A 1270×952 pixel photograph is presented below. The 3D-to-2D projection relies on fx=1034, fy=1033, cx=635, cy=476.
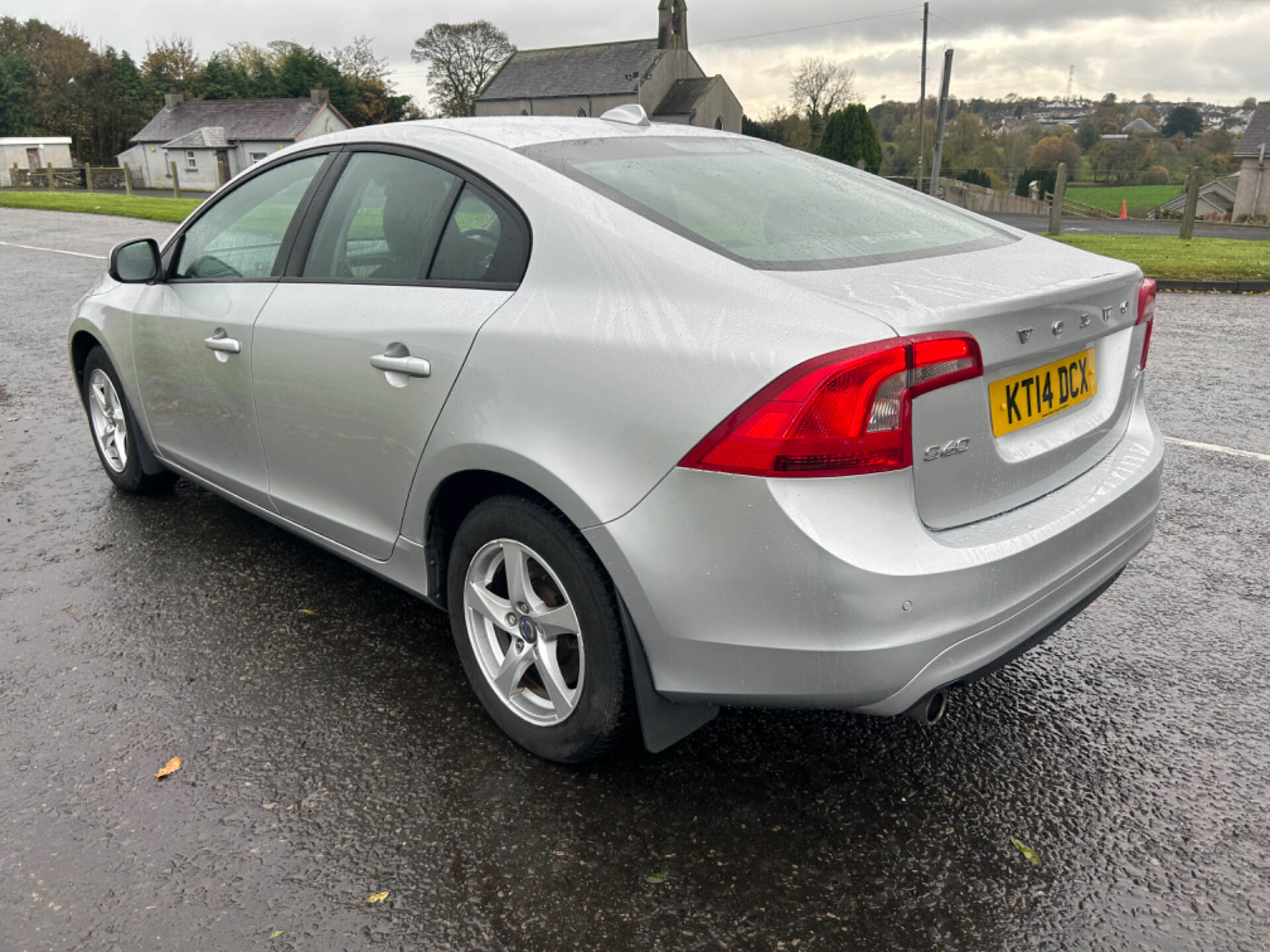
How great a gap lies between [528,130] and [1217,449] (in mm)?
4216

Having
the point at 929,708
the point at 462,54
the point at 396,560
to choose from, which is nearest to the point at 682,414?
the point at 929,708

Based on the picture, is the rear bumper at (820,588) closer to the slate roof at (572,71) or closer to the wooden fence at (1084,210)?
the wooden fence at (1084,210)

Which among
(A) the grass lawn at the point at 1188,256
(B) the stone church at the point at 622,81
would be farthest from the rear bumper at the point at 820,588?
(B) the stone church at the point at 622,81

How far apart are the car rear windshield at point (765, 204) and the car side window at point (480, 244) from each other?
208 millimetres

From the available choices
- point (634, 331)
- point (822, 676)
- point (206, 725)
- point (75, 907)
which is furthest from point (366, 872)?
point (634, 331)

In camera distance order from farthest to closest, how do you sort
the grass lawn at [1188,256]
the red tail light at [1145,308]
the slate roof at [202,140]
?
the slate roof at [202,140]
the grass lawn at [1188,256]
the red tail light at [1145,308]

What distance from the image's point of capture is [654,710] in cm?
246

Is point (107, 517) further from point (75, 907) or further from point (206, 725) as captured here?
point (75, 907)

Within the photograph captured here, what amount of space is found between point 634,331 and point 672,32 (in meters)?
83.7

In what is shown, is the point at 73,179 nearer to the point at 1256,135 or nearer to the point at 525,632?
the point at 525,632

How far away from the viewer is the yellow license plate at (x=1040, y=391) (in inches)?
92.3

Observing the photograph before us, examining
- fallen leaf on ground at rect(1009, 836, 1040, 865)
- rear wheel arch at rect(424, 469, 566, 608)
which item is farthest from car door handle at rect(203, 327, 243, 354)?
fallen leaf on ground at rect(1009, 836, 1040, 865)

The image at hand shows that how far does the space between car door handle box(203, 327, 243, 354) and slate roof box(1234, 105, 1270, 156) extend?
209ft

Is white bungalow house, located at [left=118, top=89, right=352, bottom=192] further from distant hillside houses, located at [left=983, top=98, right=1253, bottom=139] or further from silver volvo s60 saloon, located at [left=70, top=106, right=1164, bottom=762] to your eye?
silver volvo s60 saloon, located at [left=70, top=106, right=1164, bottom=762]
